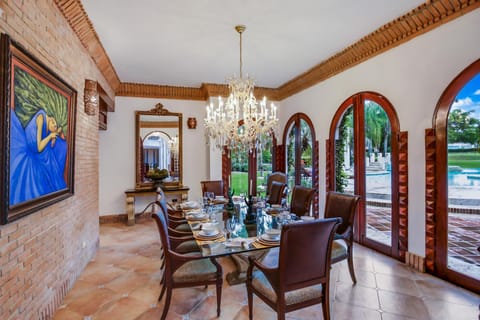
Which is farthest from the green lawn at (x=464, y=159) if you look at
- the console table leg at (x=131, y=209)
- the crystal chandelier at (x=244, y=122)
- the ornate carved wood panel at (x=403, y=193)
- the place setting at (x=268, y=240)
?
the console table leg at (x=131, y=209)

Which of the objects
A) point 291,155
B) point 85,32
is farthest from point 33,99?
point 291,155

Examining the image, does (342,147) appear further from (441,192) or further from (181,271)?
(181,271)

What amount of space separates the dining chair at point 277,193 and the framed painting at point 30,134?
2.71 m

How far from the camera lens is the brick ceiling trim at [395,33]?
2.46 meters

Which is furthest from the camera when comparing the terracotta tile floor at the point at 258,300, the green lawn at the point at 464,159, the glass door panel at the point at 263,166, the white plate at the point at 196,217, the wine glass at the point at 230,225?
the glass door panel at the point at 263,166

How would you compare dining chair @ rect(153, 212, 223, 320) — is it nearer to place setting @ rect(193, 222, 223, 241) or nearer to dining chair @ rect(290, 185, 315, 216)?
place setting @ rect(193, 222, 223, 241)

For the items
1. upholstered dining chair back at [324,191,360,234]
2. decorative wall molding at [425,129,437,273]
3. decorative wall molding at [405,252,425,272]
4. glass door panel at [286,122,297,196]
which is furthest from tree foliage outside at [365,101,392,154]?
glass door panel at [286,122,297,196]

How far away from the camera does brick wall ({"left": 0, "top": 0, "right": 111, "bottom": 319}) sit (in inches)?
62.2

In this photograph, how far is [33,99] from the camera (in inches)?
69.7

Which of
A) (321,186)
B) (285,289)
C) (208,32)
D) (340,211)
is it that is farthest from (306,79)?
(285,289)

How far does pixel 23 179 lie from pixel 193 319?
5.51 ft

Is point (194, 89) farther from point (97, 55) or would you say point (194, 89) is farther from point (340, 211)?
point (340, 211)

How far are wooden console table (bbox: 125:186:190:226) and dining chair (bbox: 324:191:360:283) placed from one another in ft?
10.8

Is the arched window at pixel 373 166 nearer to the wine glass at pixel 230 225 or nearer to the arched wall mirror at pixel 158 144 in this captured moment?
the wine glass at pixel 230 225
